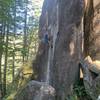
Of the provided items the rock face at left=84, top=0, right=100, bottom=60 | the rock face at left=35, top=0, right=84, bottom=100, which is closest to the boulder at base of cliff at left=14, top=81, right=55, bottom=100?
the rock face at left=35, top=0, right=84, bottom=100

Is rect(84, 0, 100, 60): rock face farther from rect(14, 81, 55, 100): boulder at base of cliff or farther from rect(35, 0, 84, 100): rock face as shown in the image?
rect(14, 81, 55, 100): boulder at base of cliff

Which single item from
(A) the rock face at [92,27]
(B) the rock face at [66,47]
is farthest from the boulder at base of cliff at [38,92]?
(A) the rock face at [92,27]

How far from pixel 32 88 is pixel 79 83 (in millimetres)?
2858

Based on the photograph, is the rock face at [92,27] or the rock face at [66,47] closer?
the rock face at [66,47]

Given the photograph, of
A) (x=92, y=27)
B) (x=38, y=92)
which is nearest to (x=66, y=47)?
(x=92, y=27)

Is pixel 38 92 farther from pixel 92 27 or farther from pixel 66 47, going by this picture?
pixel 92 27

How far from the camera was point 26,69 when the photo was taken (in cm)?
1288

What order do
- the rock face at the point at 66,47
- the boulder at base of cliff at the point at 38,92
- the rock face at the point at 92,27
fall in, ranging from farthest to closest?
1. the rock face at the point at 92,27
2. the rock face at the point at 66,47
3. the boulder at base of cliff at the point at 38,92

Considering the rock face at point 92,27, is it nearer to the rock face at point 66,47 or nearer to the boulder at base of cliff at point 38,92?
the rock face at point 66,47

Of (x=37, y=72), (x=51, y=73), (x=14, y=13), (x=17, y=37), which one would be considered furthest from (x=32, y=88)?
(x=17, y=37)

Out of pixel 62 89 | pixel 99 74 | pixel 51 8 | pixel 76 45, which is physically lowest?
pixel 62 89

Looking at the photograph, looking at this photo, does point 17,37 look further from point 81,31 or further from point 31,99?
point 31,99

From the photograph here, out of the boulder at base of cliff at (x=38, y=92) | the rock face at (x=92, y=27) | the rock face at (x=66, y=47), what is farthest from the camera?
the rock face at (x=92, y=27)

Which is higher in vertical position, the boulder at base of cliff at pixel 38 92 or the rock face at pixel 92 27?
the rock face at pixel 92 27
